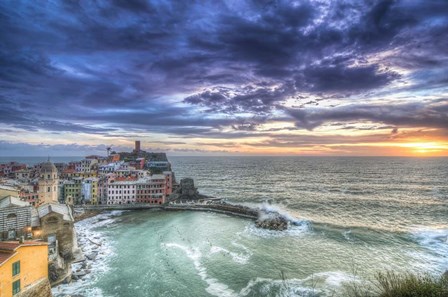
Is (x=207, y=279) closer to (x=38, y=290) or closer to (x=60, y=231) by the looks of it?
Answer: (x=38, y=290)

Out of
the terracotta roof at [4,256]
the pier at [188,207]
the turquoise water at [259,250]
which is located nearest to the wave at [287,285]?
the turquoise water at [259,250]

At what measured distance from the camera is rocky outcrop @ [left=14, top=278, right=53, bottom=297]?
92.1 ft

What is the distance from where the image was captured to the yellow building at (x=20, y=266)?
25609mm

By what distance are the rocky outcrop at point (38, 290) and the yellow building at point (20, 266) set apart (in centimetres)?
27

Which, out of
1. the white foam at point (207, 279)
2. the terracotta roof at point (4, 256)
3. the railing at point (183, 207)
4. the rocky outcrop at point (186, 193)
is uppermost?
the terracotta roof at point (4, 256)

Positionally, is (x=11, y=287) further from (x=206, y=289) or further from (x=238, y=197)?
(x=238, y=197)

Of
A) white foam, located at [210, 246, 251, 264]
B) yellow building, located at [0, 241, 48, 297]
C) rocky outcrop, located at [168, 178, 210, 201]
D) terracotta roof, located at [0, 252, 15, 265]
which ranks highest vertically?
terracotta roof, located at [0, 252, 15, 265]

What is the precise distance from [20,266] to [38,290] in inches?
160

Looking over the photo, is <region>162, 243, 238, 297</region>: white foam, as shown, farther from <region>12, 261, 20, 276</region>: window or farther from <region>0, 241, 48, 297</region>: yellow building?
<region>12, 261, 20, 276</region>: window

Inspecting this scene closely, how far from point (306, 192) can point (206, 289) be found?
8433 cm

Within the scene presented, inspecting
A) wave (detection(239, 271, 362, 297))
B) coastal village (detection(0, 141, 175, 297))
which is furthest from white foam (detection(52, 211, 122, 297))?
wave (detection(239, 271, 362, 297))

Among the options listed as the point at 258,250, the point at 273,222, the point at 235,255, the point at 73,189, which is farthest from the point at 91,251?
the point at 73,189

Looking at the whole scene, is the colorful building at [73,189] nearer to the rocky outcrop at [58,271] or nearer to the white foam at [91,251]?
the white foam at [91,251]

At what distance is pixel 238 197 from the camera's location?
109312 millimetres
